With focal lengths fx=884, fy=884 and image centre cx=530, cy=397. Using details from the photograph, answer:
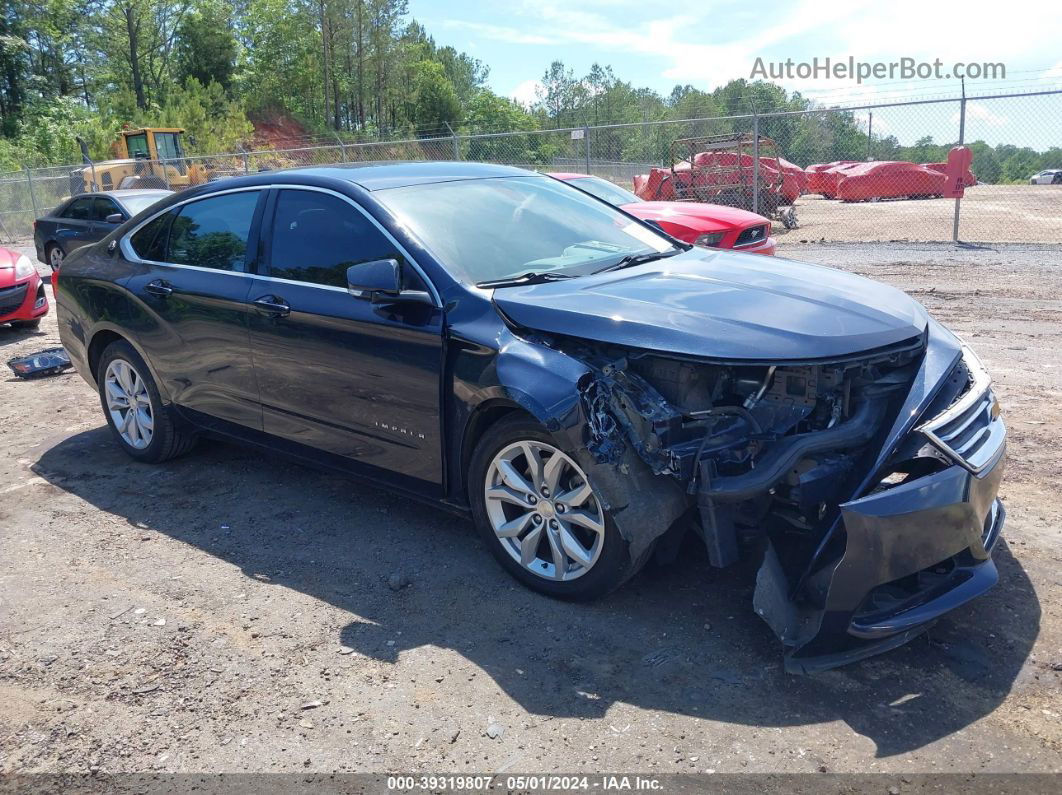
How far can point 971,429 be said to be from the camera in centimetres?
320

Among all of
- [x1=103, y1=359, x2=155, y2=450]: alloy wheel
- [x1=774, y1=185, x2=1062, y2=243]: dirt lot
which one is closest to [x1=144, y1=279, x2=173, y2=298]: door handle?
[x1=103, y1=359, x2=155, y2=450]: alloy wheel

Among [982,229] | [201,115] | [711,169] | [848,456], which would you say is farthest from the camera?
[201,115]

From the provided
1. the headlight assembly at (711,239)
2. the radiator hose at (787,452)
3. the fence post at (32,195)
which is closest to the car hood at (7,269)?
the headlight assembly at (711,239)

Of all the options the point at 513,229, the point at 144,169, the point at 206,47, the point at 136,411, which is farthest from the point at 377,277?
the point at 206,47

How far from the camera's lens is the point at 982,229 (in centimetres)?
1612

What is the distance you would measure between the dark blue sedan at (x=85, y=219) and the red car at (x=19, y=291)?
7.45 ft

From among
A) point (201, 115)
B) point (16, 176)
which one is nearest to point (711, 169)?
point (16, 176)

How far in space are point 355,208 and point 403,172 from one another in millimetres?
522

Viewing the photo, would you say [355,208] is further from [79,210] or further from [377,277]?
[79,210]

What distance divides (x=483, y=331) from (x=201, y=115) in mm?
49765

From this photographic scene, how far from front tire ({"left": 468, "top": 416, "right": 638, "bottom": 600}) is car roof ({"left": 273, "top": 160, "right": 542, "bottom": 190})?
4.98 feet

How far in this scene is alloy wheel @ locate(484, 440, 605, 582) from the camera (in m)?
3.45

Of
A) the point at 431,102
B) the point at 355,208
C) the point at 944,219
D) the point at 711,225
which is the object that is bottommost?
the point at 944,219

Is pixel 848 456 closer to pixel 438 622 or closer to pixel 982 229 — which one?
pixel 438 622
